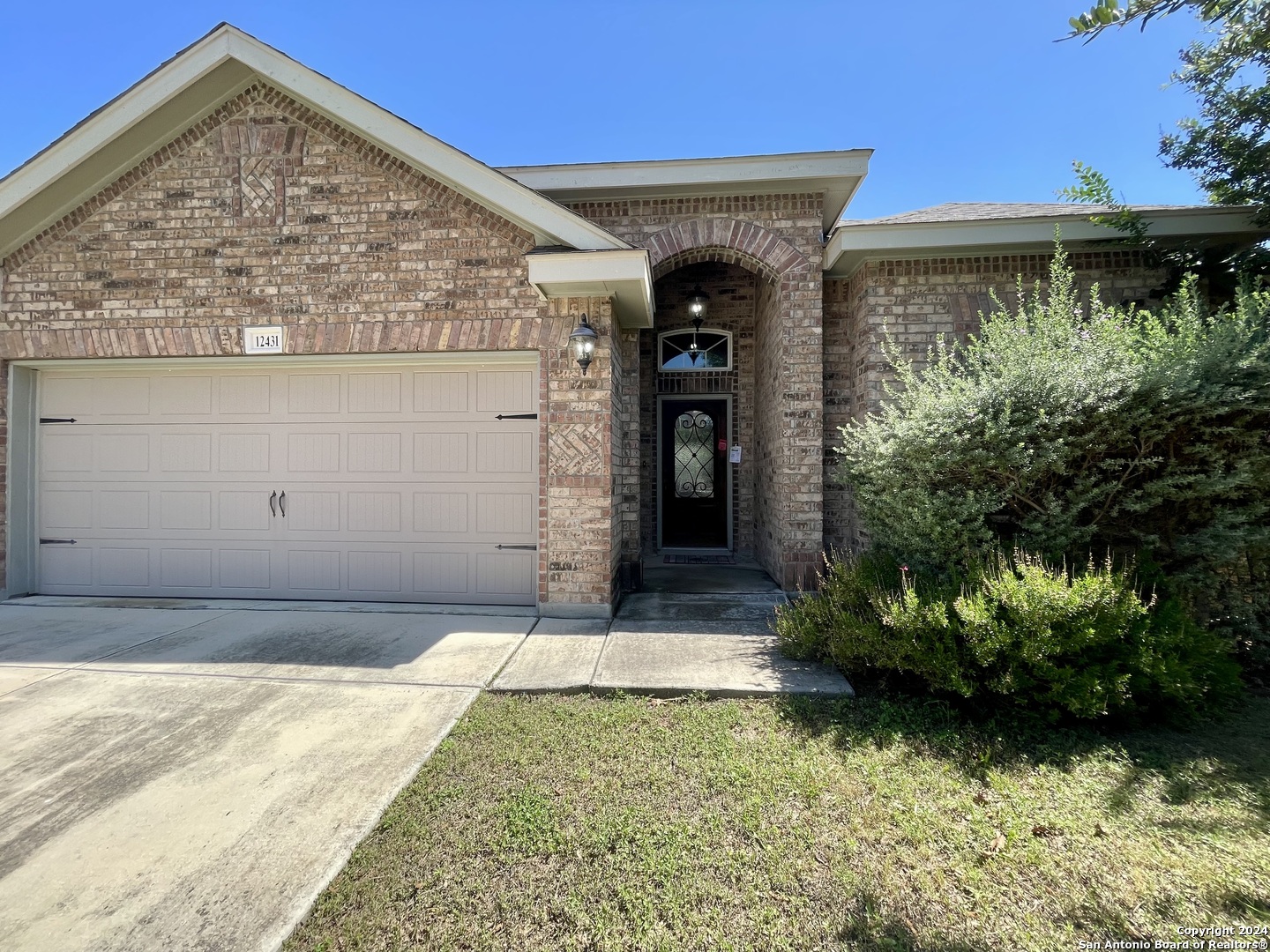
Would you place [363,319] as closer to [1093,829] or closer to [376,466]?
[376,466]

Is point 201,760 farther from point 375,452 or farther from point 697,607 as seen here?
point 697,607

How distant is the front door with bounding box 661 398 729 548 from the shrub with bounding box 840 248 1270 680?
4.17m

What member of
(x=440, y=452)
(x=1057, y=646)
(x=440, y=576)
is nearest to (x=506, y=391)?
(x=440, y=452)

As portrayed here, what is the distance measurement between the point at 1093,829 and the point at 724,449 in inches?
244

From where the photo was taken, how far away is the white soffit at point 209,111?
15.3ft

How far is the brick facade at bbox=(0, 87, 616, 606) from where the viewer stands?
4.92 meters

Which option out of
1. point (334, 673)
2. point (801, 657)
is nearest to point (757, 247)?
point (801, 657)

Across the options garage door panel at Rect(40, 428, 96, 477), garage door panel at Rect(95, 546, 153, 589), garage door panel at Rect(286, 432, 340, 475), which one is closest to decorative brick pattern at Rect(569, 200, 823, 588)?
garage door panel at Rect(286, 432, 340, 475)

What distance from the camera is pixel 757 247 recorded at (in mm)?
5805

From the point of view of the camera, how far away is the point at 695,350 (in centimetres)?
804

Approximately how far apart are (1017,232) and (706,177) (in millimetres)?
3127

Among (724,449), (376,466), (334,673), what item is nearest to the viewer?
(334,673)

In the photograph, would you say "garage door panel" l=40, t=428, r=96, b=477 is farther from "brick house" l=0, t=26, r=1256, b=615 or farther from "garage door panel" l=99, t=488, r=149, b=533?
"garage door panel" l=99, t=488, r=149, b=533

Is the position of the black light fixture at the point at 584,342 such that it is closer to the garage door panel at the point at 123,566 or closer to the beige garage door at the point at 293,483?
the beige garage door at the point at 293,483
